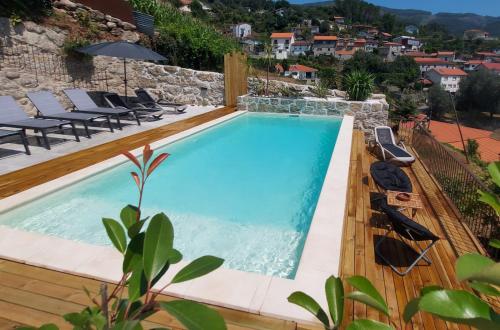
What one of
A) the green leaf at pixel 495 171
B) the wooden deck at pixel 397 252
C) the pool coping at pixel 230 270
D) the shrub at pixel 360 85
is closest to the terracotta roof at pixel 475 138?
the shrub at pixel 360 85

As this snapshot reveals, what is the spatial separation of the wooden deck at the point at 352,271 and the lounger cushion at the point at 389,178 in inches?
13.5

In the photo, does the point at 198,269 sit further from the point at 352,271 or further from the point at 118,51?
the point at 118,51

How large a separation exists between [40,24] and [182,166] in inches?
264

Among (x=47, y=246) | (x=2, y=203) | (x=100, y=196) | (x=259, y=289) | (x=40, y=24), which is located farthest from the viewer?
(x=40, y=24)

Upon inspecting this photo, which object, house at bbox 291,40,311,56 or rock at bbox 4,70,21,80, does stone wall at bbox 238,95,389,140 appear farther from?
house at bbox 291,40,311,56

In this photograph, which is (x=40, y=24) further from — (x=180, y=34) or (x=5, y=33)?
(x=180, y=34)

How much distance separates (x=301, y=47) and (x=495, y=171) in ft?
411

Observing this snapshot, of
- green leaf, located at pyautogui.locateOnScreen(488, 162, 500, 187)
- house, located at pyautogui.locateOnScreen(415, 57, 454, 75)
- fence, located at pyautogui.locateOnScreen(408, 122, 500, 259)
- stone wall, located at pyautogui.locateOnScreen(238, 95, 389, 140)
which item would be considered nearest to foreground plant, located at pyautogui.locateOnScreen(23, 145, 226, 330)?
green leaf, located at pyautogui.locateOnScreen(488, 162, 500, 187)

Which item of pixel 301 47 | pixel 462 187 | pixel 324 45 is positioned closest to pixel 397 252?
pixel 462 187

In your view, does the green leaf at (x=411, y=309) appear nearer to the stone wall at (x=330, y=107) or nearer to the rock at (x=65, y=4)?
the stone wall at (x=330, y=107)

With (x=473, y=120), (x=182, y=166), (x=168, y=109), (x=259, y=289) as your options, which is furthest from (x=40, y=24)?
(x=473, y=120)

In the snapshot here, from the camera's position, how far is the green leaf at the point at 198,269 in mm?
817

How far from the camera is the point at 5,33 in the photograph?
8.54 m

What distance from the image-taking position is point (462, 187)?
19.6 feet
